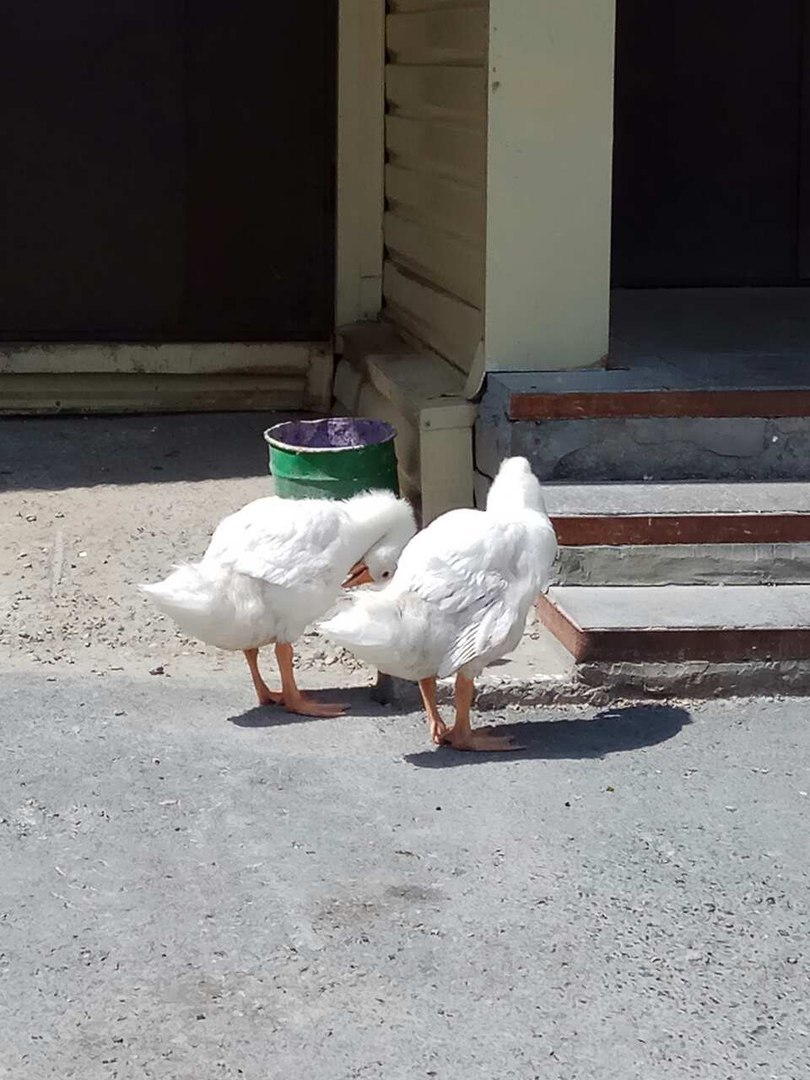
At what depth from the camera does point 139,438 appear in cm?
798

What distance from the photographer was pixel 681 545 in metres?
5.59

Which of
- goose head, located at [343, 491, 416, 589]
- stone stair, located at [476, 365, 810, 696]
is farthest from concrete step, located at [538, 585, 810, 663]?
goose head, located at [343, 491, 416, 589]

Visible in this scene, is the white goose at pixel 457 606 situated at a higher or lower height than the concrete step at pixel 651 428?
lower

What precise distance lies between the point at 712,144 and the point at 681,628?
4.31 m

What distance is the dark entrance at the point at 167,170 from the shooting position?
812cm

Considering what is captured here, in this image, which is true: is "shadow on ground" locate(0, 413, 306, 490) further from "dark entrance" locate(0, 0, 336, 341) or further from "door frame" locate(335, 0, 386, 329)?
"door frame" locate(335, 0, 386, 329)

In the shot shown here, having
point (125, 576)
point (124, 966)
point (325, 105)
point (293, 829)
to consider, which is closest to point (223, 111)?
point (325, 105)

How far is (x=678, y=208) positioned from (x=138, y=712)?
4.94 m

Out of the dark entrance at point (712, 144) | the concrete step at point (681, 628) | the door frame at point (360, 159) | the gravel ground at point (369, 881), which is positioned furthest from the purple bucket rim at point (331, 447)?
the dark entrance at point (712, 144)

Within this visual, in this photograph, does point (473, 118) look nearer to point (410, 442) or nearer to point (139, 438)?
point (410, 442)

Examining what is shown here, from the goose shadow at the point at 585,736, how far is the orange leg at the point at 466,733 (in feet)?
0.07

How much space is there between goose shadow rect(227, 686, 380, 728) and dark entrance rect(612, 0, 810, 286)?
4.23 m

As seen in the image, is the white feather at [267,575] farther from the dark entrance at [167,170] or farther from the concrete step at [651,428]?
the dark entrance at [167,170]


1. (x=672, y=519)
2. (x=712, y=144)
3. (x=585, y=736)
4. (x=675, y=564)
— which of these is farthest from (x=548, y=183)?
(x=712, y=144)
